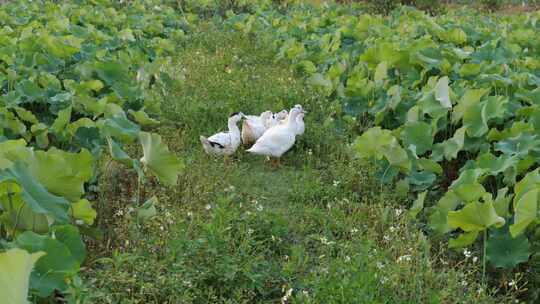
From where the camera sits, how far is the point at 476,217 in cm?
299

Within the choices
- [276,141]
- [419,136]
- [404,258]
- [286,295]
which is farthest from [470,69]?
[286,295]

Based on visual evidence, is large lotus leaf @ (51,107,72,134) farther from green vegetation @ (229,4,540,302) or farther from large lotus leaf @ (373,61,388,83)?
large lotus leaf @ (373,61,388,83)

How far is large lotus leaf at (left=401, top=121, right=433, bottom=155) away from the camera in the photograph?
4.02 metres

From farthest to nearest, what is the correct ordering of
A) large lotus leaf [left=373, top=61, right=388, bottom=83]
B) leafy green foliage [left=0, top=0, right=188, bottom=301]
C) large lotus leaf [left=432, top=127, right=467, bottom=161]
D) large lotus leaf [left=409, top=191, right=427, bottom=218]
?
1. large lotus leaf [left=373, top=61, right=388, bottom=83]
2. large lotus leaf [left=432, top=127, right=467, bottom=161]
3. large lotus leaf [left=409, top=191, right=427, bottom=218]
4. leafy green foliage [left=0, top=0, right=188, bottom=301]

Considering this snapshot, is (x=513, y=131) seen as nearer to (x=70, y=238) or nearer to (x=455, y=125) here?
(x=455, y=125)

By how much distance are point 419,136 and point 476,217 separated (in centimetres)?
113

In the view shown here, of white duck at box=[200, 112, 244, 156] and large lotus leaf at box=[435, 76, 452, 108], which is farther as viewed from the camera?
white duck at box=[200, 112, 244, 156]

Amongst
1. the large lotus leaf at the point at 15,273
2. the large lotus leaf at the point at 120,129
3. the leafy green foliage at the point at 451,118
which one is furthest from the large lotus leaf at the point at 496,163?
the large lotus leaf at the point at 15,273

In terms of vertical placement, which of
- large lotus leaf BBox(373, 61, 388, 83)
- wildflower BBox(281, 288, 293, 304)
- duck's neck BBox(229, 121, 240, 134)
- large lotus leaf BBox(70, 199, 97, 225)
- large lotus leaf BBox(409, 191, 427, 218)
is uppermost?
large lotus leaf BBox(70, 199, 97, 225)

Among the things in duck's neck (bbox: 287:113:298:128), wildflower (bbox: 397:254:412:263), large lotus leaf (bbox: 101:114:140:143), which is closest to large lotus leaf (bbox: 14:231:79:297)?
large lotus leaf (bbox: 101:114:140:143)

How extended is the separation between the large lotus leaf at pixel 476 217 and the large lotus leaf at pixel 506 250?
8 cm

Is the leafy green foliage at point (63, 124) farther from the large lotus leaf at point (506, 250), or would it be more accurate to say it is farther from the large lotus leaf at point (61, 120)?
the large lotus leaf at point (506, 250)

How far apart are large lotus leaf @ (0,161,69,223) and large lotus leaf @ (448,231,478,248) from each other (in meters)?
1.74

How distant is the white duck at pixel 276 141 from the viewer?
4.36 m
